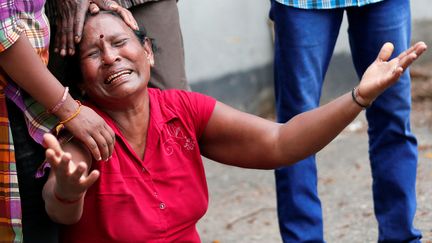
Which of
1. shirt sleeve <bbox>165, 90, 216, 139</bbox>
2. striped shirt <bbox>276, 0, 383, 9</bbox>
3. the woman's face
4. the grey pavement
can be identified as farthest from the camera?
the grey pavement

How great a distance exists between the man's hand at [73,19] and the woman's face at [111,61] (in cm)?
3

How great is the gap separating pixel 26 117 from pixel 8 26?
0.31m

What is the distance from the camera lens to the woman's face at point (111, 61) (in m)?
2.83

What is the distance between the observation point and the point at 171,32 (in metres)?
3.32

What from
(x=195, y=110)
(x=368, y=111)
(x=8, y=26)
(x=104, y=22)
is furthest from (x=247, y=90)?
(x=8, y=26)

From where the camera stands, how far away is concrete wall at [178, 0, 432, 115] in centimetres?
607

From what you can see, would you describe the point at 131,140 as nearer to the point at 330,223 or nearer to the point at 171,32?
the point at 171,32

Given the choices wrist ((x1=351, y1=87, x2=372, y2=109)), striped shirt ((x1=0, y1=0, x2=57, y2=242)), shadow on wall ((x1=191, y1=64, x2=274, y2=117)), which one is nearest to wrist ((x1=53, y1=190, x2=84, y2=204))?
striped shirt ((x1=0, y1=0, x2=57, y2=242))

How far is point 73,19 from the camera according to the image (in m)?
2.89

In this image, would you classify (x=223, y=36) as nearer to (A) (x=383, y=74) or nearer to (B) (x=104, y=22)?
(B) (x=104, y=22)

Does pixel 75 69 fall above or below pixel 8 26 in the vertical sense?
below

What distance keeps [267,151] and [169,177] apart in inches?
13.1

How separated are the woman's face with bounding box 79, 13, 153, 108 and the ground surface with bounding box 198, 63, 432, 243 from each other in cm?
178

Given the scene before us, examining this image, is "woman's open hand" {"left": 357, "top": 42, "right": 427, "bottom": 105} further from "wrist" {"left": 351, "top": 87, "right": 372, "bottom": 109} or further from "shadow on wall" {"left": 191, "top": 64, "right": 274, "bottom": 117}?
"shadow on wall" {"left": 191, "top": 64, "right": 274, "bottom": 117}
